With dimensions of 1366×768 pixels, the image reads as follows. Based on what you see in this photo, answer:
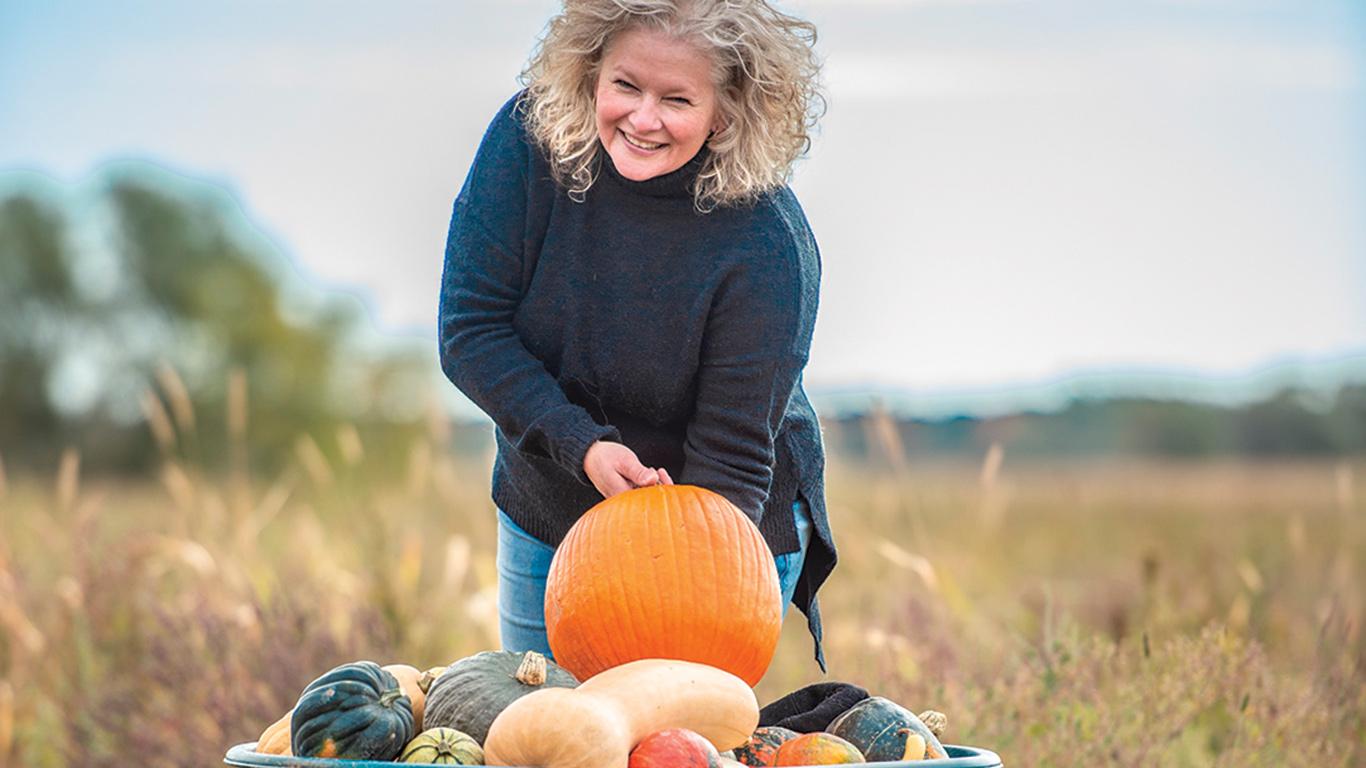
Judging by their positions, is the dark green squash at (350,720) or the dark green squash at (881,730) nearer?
the dark green squash at (350,720)

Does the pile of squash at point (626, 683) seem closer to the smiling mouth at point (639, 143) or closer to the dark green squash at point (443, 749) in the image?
the dark green squash at point (443, 749)

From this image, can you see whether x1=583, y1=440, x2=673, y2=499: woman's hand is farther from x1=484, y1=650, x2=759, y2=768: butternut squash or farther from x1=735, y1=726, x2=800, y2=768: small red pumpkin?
x1=735, y1=726, x2=800, y2=768: small red pumpkin

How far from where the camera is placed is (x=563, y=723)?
190 centimetres

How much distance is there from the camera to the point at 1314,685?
3869 millimetres

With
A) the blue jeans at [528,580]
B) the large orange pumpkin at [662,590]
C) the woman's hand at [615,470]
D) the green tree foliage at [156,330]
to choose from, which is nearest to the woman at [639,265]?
the woman's hand at [615,470]

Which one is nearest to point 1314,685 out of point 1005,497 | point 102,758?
point 1005,497

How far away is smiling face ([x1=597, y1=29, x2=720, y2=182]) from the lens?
97.7 inches

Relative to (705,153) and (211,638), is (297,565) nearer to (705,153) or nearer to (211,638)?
(211,638)

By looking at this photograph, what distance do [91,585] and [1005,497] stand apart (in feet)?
12.1

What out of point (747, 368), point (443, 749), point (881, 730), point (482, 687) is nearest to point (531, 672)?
point (482, 687)

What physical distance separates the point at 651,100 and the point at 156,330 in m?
23.0

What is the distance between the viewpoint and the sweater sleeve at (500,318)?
8.33 feet

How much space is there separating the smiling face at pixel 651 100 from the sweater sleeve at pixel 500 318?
274mm

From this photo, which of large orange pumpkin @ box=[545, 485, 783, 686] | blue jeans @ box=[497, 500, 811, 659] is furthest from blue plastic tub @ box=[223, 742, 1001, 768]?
blue jeans @ box=[497, 500, 811, 659]
